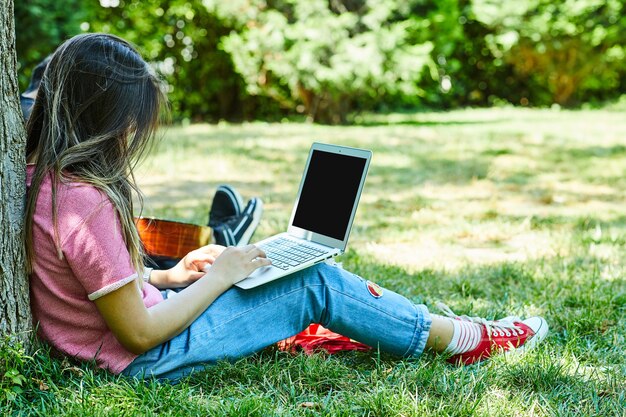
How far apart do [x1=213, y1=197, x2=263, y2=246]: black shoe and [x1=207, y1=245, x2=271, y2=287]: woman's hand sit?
121 cm

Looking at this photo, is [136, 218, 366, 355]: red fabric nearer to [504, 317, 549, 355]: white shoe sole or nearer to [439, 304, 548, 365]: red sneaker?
[439, 304, 548, 365]: red sneaker

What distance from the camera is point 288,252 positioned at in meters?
2.39

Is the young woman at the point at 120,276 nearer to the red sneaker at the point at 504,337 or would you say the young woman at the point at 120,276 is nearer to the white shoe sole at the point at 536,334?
the red sneaker at the point at 504,337

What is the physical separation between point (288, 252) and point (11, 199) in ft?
2.84

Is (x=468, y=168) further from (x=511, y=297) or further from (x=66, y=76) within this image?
(x=66, y=76)

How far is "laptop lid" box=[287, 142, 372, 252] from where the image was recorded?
2467 mm

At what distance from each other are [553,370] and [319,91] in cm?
948

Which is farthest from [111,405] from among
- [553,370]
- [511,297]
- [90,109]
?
[511,297]

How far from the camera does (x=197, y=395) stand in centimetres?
208

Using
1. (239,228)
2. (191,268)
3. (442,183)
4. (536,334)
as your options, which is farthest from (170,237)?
(442,183)

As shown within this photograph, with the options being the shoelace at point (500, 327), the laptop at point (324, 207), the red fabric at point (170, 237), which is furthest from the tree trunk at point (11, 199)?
the shoelace at point (500, 327)

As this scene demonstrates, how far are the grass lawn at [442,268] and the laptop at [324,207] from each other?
35cm

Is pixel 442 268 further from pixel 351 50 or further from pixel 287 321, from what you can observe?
pixel 351 50

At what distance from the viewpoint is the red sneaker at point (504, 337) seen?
2.41 meters
